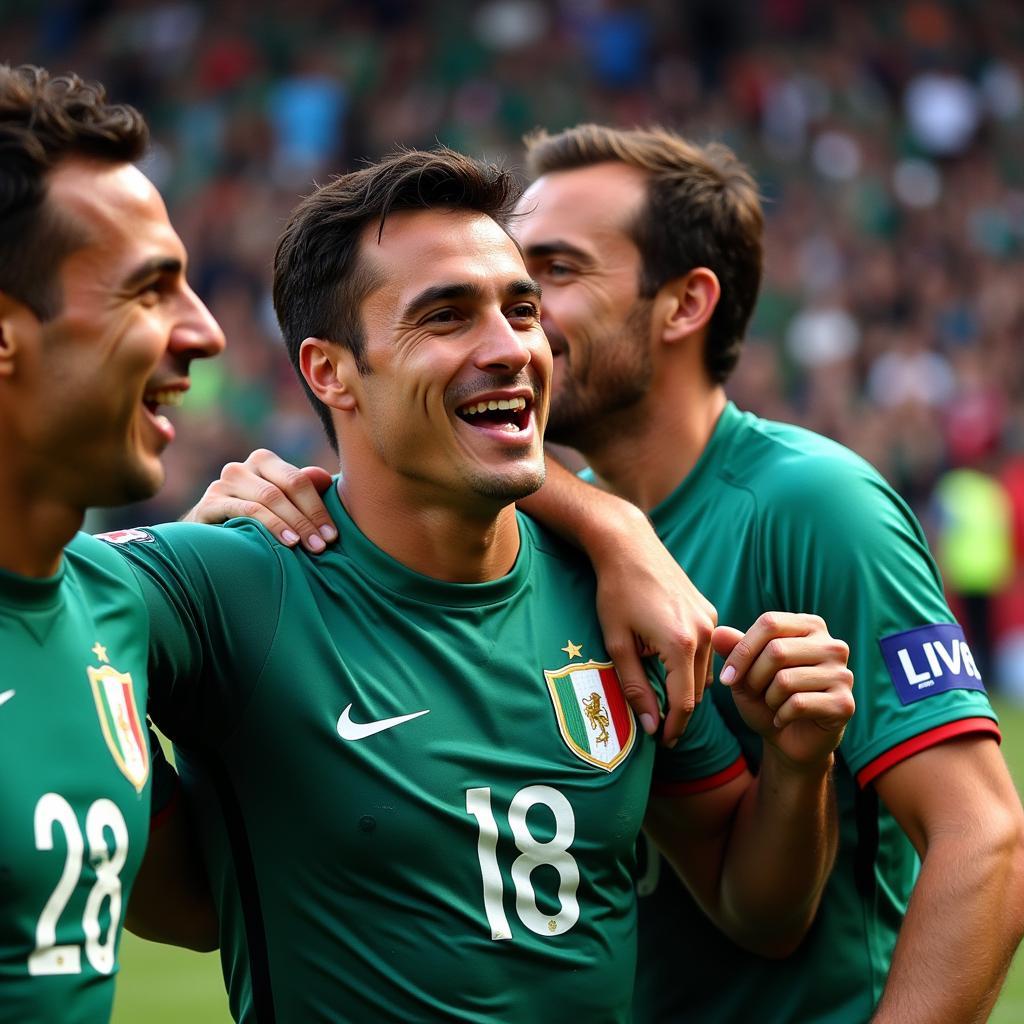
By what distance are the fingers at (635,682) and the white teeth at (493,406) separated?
490 millimetres

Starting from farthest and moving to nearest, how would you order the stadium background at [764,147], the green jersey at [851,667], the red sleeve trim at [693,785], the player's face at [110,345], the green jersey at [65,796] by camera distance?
the stadium background at [764,147] → the red sleeve trim at [693,785] → the green jersey at [851,667] → the player's face at [110,345] → the green jersey at [65,796]

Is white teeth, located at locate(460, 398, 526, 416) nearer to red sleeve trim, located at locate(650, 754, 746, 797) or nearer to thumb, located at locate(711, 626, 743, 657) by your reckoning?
thumb, located at locate(711, 626, 743, 657)

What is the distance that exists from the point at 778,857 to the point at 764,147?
1580cm

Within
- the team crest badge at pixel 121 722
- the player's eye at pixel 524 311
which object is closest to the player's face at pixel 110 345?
the team crest badge at pixel 121 722

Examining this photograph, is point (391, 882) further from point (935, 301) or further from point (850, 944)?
point (935, 301)

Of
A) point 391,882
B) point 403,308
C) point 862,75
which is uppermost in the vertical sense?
point 862,75

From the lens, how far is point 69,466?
2.47m

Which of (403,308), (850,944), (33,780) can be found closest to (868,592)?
(850,944)

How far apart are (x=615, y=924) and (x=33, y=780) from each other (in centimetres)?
120

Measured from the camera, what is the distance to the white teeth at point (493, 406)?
3.14 metres

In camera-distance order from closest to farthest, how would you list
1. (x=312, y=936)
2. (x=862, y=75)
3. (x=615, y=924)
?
(x=312, y=936), (x=615, y=924), (x=862, y=75)

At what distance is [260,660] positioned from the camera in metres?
2.94

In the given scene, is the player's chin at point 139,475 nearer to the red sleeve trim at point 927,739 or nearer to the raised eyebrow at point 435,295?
the raised eyebrow at point 435,295

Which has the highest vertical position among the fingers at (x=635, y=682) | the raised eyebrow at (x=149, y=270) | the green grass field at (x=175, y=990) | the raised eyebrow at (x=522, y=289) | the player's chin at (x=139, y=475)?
the raised eyebrow at (x=149, y=270)
